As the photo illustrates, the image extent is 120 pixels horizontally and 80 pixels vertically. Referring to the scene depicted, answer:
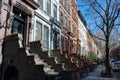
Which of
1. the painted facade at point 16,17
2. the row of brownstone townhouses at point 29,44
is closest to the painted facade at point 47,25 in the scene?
the row of brownstone townhouses at point 29,44

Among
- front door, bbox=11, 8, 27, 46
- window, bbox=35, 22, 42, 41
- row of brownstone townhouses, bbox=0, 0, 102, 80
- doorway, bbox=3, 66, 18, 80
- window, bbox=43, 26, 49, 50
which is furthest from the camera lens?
window, bbox=43, 26, 49, 50

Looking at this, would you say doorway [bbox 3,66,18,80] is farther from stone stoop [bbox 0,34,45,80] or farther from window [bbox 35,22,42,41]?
window [bbox 35,22,42,41]

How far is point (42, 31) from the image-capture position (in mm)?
20984

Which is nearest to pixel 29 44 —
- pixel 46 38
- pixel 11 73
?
pixel 11 73

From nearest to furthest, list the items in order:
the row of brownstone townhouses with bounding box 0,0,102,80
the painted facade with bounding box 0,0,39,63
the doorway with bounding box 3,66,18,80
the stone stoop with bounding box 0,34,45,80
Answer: the stone stoop with bounding box 0,34,45,80
the row of brownstone townhouses with bounding box 0,0,102,80
the doorway with bounding box 3,66,18,80
the painted facade with bounding box 0,0,39,63

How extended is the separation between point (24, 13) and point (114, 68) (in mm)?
19456

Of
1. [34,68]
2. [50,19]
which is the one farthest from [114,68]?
[34,68]

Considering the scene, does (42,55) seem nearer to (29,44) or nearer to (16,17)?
(29,44)

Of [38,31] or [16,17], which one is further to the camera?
[38,31]

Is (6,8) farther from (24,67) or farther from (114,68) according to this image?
(114,68)

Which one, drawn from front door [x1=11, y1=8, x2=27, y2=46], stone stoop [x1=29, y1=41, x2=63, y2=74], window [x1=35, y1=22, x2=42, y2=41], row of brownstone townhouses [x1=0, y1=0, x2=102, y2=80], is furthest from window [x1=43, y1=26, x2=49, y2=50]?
front door [x1=11, y1=8, x2=27, y2=46]

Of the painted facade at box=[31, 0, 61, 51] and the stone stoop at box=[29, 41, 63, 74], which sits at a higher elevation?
the painted facade at box=[31, 0, 61, 51]

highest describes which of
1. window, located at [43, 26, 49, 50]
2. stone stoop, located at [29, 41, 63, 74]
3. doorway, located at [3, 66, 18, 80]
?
window, located at [43, 26, 49, 50]

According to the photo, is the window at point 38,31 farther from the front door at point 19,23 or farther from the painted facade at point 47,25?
the front door at point 19,23
